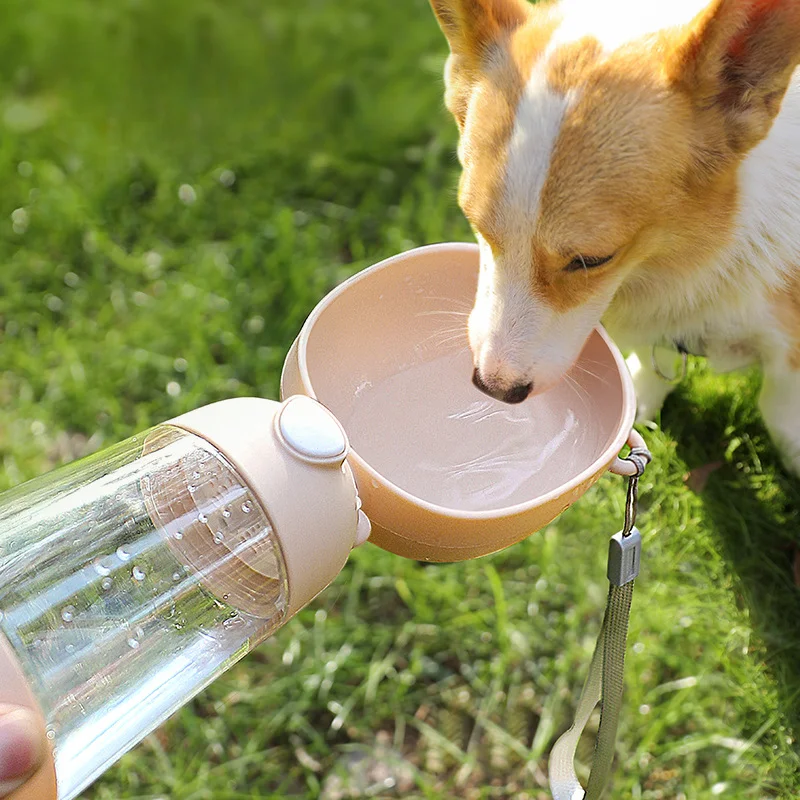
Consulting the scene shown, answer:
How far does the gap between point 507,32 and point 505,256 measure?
374 millimetres

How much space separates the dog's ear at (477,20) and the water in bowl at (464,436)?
0.50m

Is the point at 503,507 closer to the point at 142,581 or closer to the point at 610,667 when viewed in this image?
the point at 610,667

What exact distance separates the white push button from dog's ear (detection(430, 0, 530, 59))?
0.68 meters

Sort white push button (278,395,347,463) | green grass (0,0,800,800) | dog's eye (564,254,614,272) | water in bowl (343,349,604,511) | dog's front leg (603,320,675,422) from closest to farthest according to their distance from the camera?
white push button (278,395,347,463)
dog's eye (564,254,614,272)
water in bowl (343,349,604,511)
green grass (0,0,800,800)
dog's front leg (603,320,675,422)

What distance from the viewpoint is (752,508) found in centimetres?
207

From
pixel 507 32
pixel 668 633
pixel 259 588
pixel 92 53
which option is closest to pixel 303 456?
pixel 259 588

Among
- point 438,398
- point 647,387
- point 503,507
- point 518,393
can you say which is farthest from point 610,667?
point 647,387

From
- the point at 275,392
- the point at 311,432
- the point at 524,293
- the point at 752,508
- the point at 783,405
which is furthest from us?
the point at 275,392

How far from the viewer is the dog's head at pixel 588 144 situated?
4.68 feet

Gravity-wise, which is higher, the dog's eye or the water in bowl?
the dog's eye

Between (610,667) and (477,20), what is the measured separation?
997 mm

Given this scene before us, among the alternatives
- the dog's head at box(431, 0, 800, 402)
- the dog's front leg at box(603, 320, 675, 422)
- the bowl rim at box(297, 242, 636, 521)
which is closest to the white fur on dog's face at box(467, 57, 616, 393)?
the dog's head at box(431, 0, 800, 402)

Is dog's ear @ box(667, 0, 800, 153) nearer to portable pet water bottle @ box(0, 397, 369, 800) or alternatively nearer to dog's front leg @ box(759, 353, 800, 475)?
dog's front leg @ box(759, 353, 800, 475)

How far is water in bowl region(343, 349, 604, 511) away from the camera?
1.60 metres
